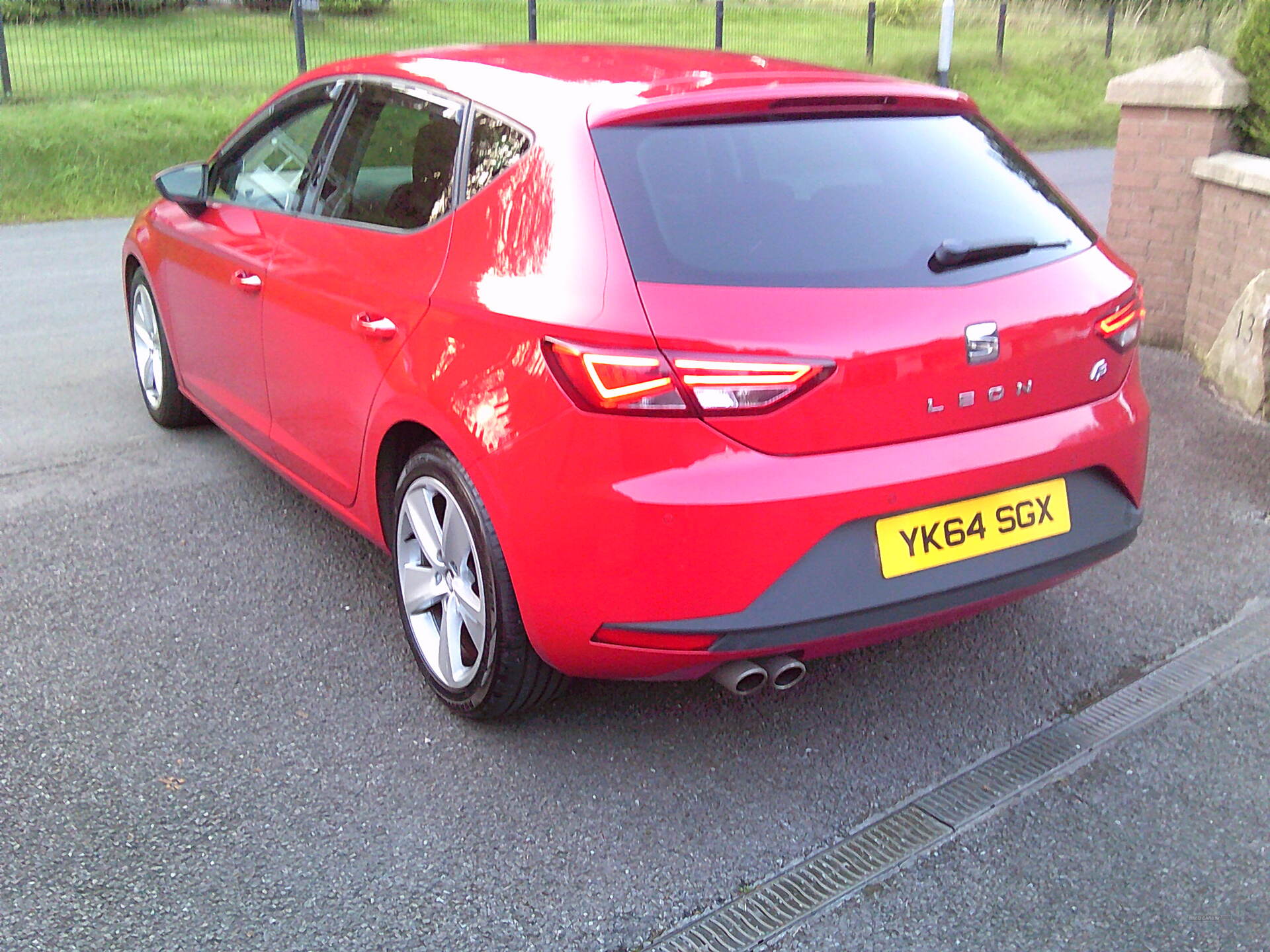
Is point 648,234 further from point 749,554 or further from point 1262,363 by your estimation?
point 1262,363

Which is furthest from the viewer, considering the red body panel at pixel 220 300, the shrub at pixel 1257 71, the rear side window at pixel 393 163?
the shrub at pixel 1257 71

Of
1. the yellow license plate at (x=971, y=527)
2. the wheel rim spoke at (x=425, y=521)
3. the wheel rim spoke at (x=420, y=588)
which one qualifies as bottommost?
the wheel rim spoke at (x=420, y=588)

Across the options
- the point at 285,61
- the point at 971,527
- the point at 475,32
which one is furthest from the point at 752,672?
the point at 475,32

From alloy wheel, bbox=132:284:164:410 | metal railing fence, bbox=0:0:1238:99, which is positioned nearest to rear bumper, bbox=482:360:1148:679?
alloy wheel, bbox=132:284:164:410

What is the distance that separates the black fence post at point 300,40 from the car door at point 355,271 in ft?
49.2

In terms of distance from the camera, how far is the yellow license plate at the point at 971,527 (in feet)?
9.18

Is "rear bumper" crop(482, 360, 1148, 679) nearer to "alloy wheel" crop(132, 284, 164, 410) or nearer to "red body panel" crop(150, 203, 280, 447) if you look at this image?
"red body panel" crop(150, 203, 280, 447)

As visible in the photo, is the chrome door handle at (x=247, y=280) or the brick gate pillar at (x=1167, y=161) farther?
the brick gate pillar at (x=1167, y=161)

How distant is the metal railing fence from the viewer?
17047 millimetres

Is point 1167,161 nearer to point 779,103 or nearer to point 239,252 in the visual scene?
point 779,103

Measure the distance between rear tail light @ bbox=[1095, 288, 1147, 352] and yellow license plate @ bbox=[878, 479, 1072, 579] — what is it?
385 millimetres

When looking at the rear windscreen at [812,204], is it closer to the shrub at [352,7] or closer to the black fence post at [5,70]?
the black fence post at [5,70]

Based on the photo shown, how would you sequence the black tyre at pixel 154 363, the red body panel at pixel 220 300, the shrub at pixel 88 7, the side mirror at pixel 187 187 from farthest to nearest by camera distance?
1. the shrub at pixel 88 7
2. the black tyre at pixel 154 363
3. the side mirror at pixel 187 187
4. the red body panel at pixel 220 300

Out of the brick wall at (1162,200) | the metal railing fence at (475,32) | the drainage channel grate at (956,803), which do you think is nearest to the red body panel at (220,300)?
the drainage channel grate at (956,803)
